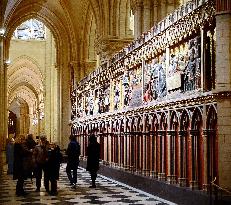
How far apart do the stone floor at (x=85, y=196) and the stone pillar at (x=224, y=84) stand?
226 centimetres

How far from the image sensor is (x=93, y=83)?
21.2 meters

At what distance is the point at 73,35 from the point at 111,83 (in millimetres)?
12729

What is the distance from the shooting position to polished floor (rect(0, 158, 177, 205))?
10906 mm

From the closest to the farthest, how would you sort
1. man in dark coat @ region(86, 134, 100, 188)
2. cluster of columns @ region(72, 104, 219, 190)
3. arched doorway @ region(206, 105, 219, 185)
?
arched doorway @ region(206, 105, 219, 185), cluster of columns @ region(72, 104, 219, 190), man in dark coat @ region(86, 134, 100, 188)

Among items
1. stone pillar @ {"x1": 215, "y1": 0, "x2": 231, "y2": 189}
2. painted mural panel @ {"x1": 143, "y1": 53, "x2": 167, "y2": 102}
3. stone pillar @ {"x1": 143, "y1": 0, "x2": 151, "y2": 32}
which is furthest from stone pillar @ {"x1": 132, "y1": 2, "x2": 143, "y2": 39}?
stone pillar @ {"x1": 215, "y1": 0, "x2": 231, "y2": 189}

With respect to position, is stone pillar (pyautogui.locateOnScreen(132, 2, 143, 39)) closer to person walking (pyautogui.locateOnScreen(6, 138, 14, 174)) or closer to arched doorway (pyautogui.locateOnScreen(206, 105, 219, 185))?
person walking (pyautogui.locateOnScreen(6, 138, 14, 174))

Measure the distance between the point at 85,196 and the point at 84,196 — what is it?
0.03 m

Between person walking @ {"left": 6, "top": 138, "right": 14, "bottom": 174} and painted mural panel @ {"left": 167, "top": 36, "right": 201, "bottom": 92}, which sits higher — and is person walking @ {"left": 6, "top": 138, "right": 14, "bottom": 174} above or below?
below

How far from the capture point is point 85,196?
11.8m

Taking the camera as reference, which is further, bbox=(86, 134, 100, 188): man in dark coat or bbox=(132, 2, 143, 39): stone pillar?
bbox=(132, 2, 143, 39): stone pillar

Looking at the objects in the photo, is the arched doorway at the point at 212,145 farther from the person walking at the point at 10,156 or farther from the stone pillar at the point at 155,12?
the person walking at the point at 10,156

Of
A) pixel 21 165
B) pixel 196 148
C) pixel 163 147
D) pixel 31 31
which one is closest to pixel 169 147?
pixel 163 147

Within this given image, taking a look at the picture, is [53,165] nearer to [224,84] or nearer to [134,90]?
[134,90]

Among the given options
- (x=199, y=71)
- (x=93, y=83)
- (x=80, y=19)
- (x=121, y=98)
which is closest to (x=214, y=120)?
(x=199, y=71)
